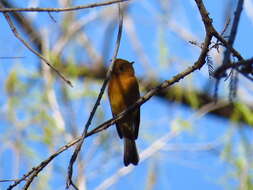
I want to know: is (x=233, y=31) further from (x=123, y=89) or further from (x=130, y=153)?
(x=130, y=153)

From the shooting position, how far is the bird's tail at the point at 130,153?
3.68m

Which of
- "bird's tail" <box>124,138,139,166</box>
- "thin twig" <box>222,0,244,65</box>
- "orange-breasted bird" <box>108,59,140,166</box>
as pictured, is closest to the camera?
"thin twig" <box>222,0,244,65</box>

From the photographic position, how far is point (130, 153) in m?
3.74

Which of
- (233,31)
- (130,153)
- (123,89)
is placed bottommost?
(233,31)

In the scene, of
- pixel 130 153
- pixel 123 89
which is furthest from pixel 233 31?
pixel 130 153

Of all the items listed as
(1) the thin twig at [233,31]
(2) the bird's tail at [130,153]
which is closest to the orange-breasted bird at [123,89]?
(2) the bird's tail at [130,153]

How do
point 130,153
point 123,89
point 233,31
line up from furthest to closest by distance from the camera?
point 130,153
point 123,89
point 233,31

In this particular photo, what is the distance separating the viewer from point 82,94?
185 inches

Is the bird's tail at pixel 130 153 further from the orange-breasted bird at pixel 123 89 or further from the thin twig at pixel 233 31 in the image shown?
the thin twig at pixel 233 31

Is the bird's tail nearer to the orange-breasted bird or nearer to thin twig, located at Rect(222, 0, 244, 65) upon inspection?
the orange-breasted bird

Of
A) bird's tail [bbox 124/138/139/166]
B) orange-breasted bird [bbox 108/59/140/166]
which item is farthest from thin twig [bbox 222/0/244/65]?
bird's tail [bbox 124/138/139/166]

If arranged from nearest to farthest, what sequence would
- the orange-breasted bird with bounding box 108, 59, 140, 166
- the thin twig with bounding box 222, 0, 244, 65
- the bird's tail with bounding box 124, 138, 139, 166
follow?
the thin twig with bounding box 222, 0, 244, 65
the orange-breasted bird with bounding box 108, 59, 140, 166
the bird's tail with bounding box 124, 138, 139, 166

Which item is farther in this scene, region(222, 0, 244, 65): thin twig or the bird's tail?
the bird's tail

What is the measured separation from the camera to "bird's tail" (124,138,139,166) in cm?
368
